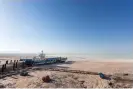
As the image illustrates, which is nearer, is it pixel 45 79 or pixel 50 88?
pixel 50 88

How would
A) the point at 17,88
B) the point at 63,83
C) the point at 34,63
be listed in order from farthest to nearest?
the point at 34,63, the point at 63,83, the point at 17,88

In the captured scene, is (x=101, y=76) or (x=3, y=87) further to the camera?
(x=101, y=76)

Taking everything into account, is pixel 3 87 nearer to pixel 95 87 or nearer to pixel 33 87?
pixel 33 87

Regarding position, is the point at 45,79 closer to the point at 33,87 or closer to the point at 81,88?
the point at 33,87

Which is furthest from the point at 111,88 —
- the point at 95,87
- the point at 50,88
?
the point at 50,88

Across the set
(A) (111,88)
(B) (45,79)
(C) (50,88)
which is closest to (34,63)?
(B) (45,79)

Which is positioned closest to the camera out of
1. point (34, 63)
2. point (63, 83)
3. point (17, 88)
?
point (17, 88)

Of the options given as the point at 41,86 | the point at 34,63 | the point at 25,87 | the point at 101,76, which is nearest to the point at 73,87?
the point at 41,86

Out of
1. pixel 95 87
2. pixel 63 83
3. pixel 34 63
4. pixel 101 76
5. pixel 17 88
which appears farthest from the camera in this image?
pixel 34 63

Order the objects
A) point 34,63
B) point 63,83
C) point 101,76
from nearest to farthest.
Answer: point 63,83 < point 101,76 < point 34,63
